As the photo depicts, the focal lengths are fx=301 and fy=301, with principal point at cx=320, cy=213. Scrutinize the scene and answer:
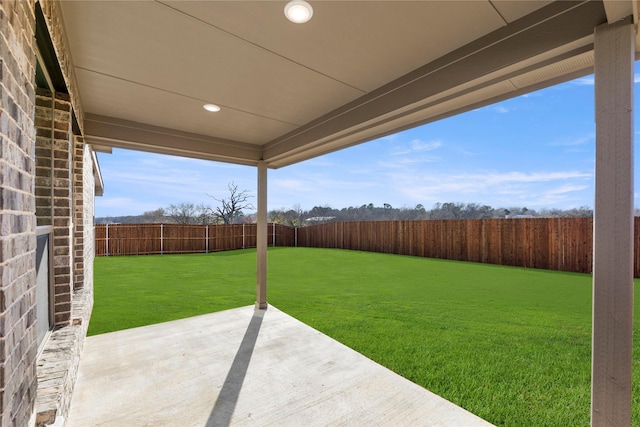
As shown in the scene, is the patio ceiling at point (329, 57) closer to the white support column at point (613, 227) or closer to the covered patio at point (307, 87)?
the covered patio at point (307, 87)

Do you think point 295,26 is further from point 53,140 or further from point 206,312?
point 206,312

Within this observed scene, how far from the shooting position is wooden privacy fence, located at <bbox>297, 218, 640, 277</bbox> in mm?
8234

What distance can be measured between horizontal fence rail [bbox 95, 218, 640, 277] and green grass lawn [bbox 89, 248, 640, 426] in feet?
3.47

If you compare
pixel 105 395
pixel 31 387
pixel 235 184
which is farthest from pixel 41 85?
pixel 235 184

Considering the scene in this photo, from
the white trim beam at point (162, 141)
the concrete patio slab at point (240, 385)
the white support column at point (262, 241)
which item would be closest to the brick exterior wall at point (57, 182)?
the concrete patio slab at point (240, 385)

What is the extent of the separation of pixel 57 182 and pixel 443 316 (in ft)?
15.2

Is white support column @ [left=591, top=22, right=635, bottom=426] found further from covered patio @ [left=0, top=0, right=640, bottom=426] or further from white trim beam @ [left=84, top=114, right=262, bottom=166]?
white trim beam @ [left=84, top=114, right=262, bottom=166]

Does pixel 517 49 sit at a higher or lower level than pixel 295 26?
lower

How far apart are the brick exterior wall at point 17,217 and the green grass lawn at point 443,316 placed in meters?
2.56

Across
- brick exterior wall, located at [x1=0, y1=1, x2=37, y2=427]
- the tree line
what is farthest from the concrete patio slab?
the tree line

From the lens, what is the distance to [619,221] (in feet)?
4.43

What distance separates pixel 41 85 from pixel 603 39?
320 cm

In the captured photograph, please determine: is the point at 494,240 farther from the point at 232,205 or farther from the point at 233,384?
the point at 232,205

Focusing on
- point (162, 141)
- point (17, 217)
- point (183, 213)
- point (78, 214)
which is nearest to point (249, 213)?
point (183, 213)
